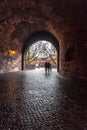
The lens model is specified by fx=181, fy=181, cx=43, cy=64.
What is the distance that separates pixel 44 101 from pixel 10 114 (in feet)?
3.67

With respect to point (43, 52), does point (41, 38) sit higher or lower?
higher

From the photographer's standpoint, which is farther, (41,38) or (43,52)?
(43,52)

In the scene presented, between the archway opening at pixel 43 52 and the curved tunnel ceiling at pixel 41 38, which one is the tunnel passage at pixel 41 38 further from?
the archway opening at pixel 43 52

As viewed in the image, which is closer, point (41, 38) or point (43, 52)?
point (41, 38)

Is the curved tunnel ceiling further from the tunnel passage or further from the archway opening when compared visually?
the archway opening

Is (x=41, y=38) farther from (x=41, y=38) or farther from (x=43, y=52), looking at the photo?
(x=43, y=52)

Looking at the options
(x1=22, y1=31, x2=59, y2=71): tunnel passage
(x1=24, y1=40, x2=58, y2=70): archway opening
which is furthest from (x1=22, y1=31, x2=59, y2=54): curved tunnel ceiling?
(x1=24, y1=40, x2=58, y2=70): archway opening

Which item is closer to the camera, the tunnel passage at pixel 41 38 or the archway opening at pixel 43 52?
the tunnel passage at pixel 41 38

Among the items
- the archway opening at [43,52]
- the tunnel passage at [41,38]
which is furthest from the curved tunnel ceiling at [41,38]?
the archway opening at [43,52]

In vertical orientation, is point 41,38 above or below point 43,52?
above

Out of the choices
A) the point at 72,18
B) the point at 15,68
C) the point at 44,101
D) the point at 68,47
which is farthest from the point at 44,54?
the point at 44,101

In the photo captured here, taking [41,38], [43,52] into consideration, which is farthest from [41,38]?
[43,52]

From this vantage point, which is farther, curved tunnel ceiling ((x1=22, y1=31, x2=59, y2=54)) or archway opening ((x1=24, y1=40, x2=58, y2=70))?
archway opening ((x1=24, y1=40, x2=58, y2=70))

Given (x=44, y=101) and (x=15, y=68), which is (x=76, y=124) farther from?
(x=15, y=68)
